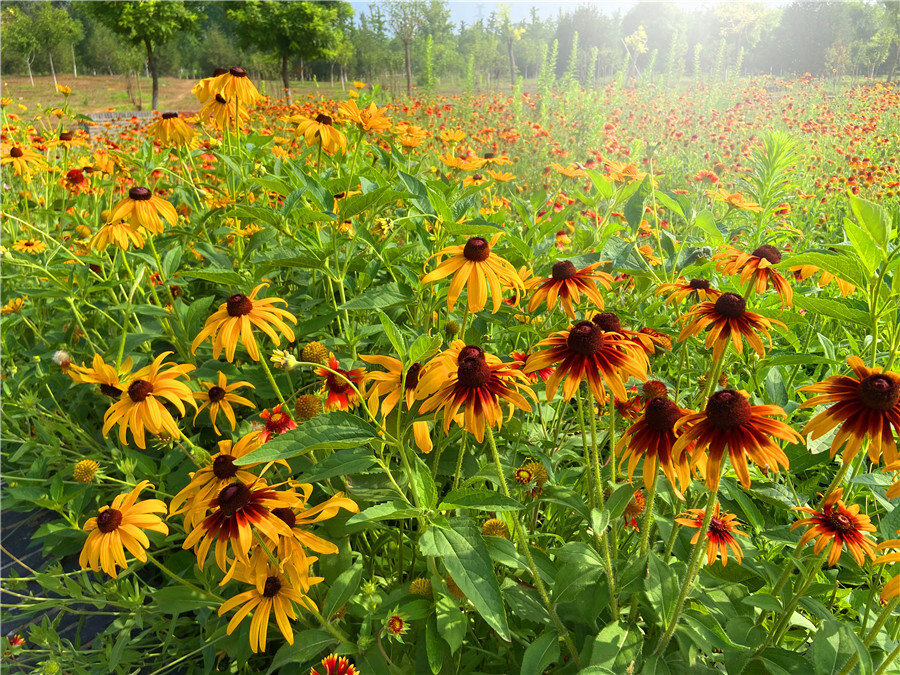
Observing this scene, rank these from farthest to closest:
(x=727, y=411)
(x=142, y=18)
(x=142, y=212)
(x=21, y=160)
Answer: (x=142, y=18), (x=21, y=160), (x=142, y=212), (x=727, y=411)

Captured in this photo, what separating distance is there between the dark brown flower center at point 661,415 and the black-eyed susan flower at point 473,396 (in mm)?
178

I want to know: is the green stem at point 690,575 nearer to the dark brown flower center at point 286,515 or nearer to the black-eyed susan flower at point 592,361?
the black-eyed susan flower at point 592,361

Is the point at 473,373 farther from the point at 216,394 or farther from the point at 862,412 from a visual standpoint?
the point at 216,394

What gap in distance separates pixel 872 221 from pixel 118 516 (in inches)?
55.1

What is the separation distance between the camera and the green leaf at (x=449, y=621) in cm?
100

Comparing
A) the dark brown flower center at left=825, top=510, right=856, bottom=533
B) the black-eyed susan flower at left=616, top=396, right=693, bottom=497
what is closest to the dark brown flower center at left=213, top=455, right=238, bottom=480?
the black-eyed susan flower at left=616, top=396, right=693, bottom=497

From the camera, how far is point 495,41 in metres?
34.3

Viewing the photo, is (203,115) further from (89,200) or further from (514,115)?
(514,115)

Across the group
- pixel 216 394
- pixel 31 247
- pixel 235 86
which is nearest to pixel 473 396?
pixel 216 394

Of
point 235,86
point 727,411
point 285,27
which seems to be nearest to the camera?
point 727,411

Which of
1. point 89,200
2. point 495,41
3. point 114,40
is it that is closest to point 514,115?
point 89,200

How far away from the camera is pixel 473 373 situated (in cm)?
82

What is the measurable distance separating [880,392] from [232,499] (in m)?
0.94

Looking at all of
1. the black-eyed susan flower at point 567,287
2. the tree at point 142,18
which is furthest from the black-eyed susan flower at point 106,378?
the tree at point 142,18
